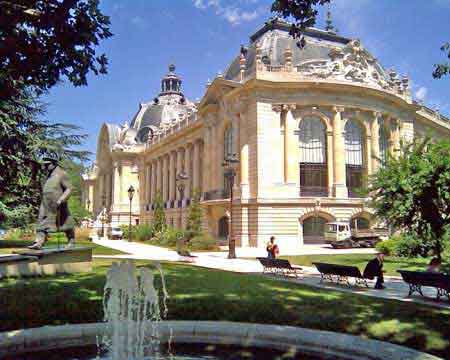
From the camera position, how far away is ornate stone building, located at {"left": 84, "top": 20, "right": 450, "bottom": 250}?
3653 centimetres

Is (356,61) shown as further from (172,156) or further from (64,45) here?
(64,45)

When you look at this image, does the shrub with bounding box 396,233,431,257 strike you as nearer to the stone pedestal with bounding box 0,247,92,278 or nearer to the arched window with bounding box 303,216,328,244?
the arched window with bounding box 303,216,328,244

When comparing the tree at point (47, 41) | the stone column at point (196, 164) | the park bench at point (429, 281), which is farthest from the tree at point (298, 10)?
the stone column at point (196, 164)

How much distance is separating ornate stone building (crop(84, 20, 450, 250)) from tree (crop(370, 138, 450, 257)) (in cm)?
1064

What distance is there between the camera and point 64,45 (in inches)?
348

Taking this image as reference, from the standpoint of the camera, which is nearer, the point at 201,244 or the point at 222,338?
the point at 222,338

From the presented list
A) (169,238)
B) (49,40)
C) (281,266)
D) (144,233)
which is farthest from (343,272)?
(144,233)

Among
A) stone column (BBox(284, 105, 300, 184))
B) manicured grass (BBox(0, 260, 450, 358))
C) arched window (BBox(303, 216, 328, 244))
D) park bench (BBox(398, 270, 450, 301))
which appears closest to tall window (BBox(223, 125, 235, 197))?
stone column (BBox(284, 105, 300, 184))

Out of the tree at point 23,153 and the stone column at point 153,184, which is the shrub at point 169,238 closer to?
the tree at point 23,153

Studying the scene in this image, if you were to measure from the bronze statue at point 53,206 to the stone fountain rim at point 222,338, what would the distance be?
6.00 metres

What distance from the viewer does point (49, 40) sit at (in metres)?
8.78

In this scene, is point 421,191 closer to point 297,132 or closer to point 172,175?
point 297,132

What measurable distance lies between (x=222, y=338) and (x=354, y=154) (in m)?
34.9

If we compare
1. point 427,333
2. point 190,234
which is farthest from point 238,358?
point 190,234
